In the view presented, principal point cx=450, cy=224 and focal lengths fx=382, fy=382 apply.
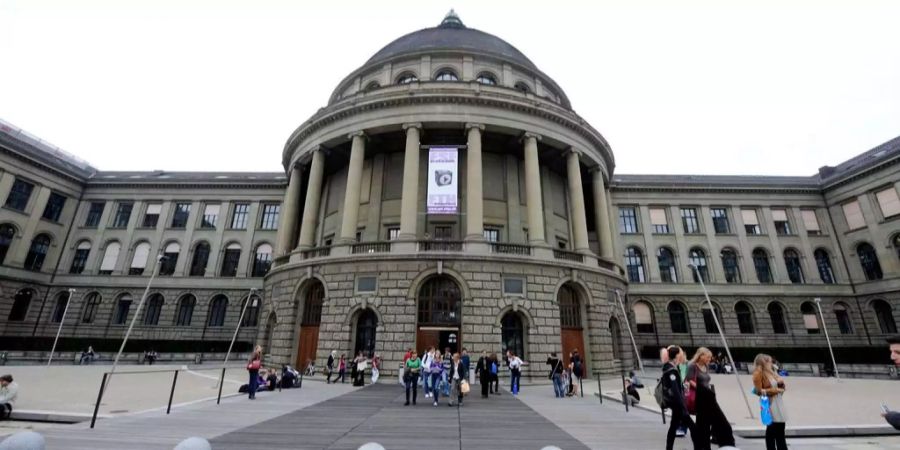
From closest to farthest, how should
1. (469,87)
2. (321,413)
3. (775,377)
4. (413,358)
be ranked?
(775,377), (321,413), (413,358), (469,87)

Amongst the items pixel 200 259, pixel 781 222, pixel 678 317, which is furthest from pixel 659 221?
pixel 200 259

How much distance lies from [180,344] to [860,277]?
60.7 meters

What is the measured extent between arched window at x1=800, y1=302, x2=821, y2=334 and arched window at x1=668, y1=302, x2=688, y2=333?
1032 centimetres

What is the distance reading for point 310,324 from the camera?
2234 cm

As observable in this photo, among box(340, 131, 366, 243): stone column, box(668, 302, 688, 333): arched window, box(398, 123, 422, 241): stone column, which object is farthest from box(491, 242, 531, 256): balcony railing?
box(668, 302, 688, 333): arched window

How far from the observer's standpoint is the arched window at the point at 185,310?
3603cm

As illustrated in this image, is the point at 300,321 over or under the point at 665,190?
under

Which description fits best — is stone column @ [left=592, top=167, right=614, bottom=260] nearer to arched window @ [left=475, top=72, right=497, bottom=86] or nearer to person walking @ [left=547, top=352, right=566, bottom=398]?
arched window @ [left=475, top=72, right=497, bottom=86]

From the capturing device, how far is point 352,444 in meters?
7.23

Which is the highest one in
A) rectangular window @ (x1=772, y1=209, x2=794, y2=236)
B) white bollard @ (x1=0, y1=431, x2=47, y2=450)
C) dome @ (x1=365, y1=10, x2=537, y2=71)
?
dome @ (x1=365, y1=10, x2=537, y2=71)

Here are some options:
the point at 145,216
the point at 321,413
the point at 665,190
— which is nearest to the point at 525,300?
the point at 321,413

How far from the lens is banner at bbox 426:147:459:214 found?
20391 millimetres

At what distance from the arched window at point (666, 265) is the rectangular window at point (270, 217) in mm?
38586

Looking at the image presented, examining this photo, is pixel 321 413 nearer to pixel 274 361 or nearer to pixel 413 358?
pixel 413 358
